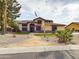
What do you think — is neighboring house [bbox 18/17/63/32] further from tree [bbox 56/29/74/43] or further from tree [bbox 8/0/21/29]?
tree [bbox 56/29/74/43]

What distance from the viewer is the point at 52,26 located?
65438 millimetres

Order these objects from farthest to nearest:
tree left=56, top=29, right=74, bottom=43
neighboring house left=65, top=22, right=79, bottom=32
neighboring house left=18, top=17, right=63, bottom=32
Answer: neighboring house left=18, top=17, right=63, bottom=32 < neighboring house left=65, top=22, right=79, bottom=32 < tree left=56, top=29, right=74, bottom=43

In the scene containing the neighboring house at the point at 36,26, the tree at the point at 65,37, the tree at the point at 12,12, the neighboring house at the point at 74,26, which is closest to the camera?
the tree at the point at 65,37

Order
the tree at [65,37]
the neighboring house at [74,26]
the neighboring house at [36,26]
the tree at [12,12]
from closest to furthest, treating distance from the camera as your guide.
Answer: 1. the tree at [65,37]
2. the tree at [12,12]
3. the neighboring house at [74,26]
4. the neighboring house at [36,26]

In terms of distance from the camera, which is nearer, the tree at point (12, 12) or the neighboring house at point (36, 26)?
the tree at point (12, 12)

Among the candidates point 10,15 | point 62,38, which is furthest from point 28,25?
point 62,38

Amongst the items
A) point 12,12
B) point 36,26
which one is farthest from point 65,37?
point 36,26

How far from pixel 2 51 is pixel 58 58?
5.09 meters

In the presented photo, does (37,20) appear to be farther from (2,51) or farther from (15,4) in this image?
(2,51)

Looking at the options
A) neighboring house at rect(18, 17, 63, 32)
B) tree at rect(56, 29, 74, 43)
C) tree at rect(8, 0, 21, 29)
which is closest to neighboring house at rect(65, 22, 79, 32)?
neighboring house at rect(18, 17, 63, 32)

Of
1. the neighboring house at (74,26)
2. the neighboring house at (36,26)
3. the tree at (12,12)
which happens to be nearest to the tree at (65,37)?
the tree at (12,12)

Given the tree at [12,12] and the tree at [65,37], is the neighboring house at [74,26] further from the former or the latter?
the tree at [65,37]

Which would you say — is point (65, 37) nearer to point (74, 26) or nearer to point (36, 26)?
point (74, 26)

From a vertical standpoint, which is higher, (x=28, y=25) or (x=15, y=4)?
(x=15, y=4)
